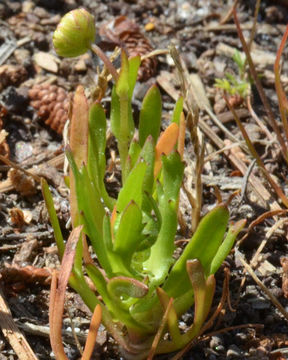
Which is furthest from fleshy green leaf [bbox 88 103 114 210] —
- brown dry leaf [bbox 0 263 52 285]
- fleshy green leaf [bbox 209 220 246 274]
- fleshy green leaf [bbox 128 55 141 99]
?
fleshy green leaf [bbox 209 220 246 274]

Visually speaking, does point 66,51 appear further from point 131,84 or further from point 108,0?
point 108,0

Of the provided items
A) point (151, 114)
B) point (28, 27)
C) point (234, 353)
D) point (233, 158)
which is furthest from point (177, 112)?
point (28, 27)

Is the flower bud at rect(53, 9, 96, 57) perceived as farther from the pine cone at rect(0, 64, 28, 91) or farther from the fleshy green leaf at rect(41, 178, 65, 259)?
the pine cone at rect(0, 64, 28, 91)

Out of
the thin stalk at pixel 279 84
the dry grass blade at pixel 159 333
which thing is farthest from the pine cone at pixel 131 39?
the dry grass blade at pixel 159 333

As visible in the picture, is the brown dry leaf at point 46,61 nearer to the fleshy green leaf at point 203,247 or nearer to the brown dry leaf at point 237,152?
the brown dry leaf at point 237,152

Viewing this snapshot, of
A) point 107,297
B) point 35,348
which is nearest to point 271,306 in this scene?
point 107,297

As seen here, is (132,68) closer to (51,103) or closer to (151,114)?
(151,114)
